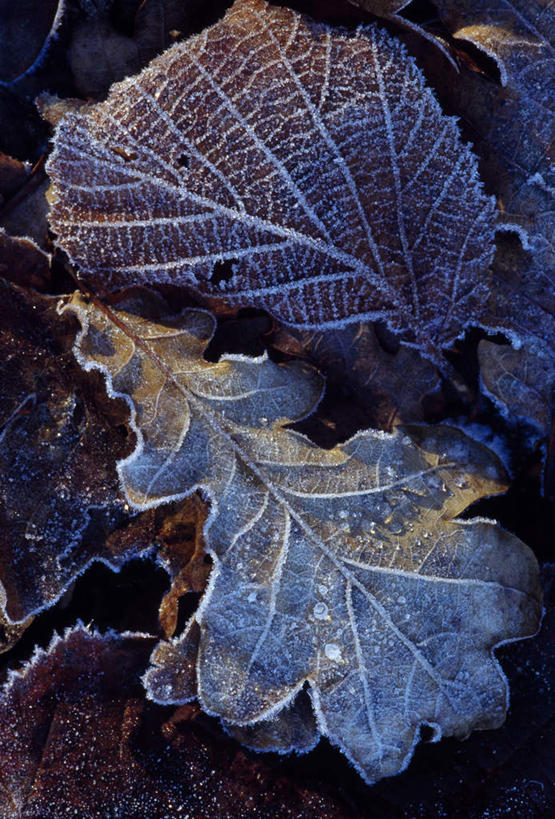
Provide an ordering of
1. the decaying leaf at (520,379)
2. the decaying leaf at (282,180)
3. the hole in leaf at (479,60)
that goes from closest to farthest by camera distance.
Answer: the decaying leaf at (282,180) → the hole in leaf at (479,60) → the decaying leaf at (520,379)

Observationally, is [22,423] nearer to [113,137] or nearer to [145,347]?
[145,347]

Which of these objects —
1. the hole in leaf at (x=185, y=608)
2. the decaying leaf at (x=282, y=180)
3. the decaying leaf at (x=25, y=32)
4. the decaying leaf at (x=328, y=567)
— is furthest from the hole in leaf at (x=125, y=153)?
the hole in leaf at (x=185, y=608)

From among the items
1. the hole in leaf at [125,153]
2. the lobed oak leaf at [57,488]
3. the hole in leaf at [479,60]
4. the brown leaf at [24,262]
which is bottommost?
the lobed oak leaf at [57,488]

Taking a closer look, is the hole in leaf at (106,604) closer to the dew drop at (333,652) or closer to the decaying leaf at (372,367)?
the dew drop at (333,652)

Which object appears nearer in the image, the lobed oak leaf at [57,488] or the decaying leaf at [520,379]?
the lobed oak leaf at [57,488]

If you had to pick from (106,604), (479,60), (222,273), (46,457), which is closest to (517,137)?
(479,60)

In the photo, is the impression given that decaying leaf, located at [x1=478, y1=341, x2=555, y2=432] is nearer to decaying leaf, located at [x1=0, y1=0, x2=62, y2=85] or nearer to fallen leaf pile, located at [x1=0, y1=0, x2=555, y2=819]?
fallen leaf pile, located at [x1=0, y1=0, x2=555, y2=819]

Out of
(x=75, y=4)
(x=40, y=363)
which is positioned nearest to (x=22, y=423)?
(x=40, y=363)
